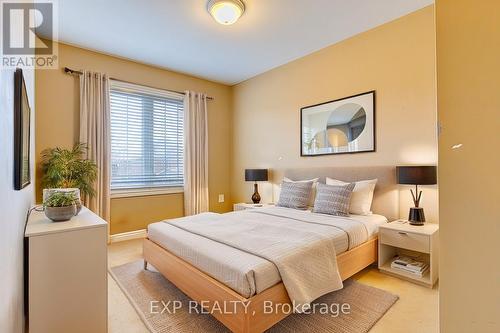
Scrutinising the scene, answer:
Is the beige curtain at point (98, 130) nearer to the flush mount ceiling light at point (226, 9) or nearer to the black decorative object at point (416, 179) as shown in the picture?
the flush mount ceiling light at point (226, 9)

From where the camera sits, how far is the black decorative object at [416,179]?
7.77 ft

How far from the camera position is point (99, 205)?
11.4ft

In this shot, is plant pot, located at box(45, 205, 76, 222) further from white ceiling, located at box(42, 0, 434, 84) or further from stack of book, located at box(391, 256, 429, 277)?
stack of book, located at box(391, 256, 429, 277)

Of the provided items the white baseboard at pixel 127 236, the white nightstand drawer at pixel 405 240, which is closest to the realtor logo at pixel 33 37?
the white baseboard at pixel 127 236

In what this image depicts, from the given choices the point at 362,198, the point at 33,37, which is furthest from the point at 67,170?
the point at 362,198

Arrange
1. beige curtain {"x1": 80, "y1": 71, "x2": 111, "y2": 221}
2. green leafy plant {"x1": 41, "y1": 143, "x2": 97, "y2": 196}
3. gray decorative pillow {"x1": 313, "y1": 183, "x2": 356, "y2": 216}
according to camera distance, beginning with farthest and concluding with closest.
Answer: beige curtain {"x1": 80, "y1": 71, "x2": 111, "y2": 221} → green leafy plant {"x1": 41, "y1": 143, "x2": 97, "y2": 196} → gray decorative pillow {"x1": 313, "y1": 183, "x2": 356, "y2": 216}

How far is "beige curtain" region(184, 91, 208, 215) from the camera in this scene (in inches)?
172

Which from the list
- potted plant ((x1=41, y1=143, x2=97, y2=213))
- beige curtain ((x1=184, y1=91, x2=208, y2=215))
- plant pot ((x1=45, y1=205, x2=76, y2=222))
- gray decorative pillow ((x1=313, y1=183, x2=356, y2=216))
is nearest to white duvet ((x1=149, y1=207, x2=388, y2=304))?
gray decorative pillow ((x1=313, y1=183, x2=356, y2=216))

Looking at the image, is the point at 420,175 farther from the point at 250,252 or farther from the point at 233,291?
the point at 233,291

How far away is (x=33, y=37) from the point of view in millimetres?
2328

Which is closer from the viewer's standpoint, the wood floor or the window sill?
the wood floor

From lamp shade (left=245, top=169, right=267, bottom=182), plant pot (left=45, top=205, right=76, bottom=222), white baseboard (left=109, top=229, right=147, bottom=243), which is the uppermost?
lamp shade (left=245, top=169, right=267, bottom=182)

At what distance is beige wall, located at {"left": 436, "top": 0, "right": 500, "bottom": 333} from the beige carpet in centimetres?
96

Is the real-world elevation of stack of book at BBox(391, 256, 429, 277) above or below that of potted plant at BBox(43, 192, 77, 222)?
below
